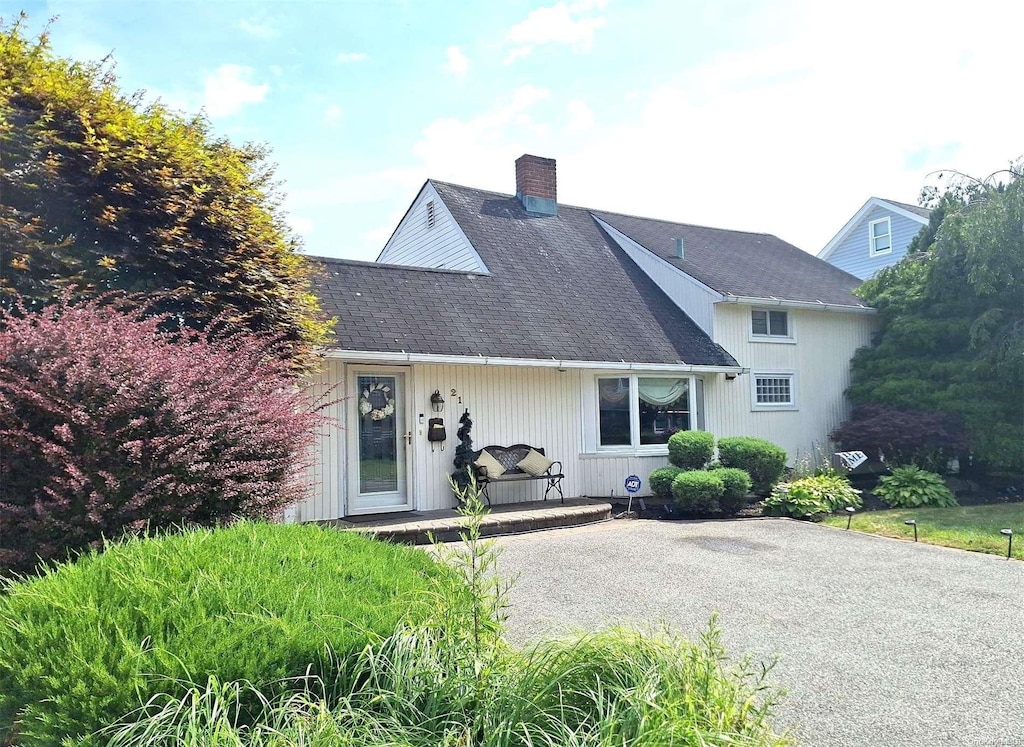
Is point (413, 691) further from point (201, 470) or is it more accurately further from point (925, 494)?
point (925, 494)

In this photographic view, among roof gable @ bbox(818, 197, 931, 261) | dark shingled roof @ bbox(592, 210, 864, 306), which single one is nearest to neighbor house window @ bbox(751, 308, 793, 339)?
dark shingled roof @ bbox(592, 210, 864, 306)

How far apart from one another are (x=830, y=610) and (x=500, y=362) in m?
6.21

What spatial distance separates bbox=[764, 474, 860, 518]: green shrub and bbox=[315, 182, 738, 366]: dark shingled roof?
118 inches

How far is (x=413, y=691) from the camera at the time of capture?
2.86 metres

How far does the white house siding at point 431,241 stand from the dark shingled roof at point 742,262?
4.47m

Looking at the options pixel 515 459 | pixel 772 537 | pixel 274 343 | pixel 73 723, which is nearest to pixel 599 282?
pixel 515 459

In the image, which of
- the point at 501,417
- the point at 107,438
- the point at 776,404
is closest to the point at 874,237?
the point at 776,404

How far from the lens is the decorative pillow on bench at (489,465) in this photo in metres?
10.4

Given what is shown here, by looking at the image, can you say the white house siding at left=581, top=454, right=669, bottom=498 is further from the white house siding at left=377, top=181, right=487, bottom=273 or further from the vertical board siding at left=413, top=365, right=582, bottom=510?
the white house siding at left=377, top=181, right=487, bottom=273

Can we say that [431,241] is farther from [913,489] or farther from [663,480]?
[913,489]

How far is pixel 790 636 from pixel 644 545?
344 cm

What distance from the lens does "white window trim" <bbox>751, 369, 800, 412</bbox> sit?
14664 millimetres

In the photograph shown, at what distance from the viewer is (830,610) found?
5.84 metres

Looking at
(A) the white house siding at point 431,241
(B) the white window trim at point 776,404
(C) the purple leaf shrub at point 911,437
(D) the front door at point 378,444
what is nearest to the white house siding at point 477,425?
(D) the front door at point 378,444
